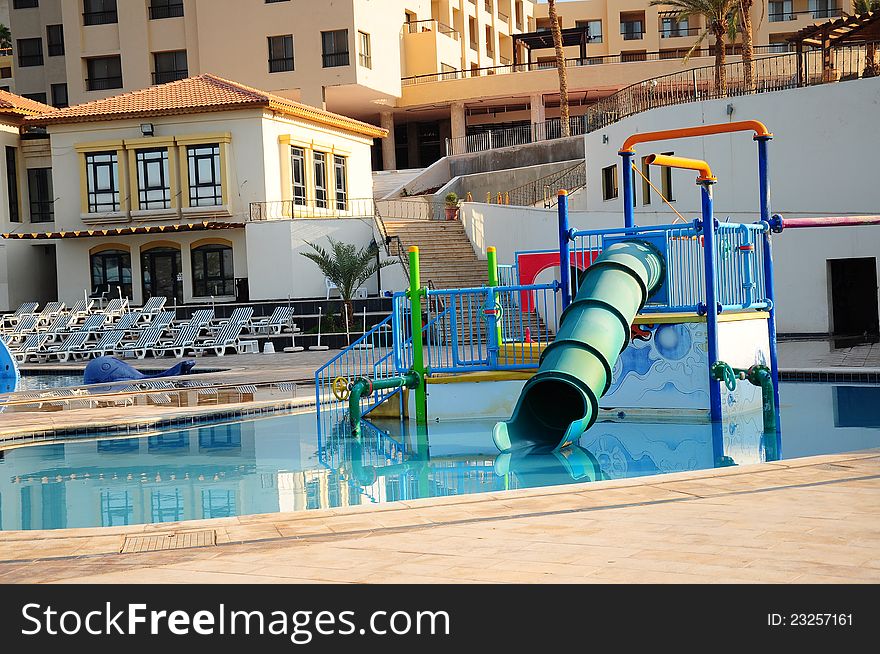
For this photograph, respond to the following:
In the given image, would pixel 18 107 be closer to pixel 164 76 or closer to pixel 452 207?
pixel 164 76

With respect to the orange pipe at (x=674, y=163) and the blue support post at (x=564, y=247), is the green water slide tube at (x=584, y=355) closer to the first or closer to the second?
the blue support post at (x=564, y=247)

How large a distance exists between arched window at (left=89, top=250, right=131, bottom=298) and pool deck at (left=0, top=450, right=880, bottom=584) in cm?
2994

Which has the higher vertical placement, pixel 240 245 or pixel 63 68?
pixel 63 68

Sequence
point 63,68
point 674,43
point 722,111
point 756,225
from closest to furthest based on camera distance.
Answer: point 756,225
point 722,111
point 63,68
point 674,43

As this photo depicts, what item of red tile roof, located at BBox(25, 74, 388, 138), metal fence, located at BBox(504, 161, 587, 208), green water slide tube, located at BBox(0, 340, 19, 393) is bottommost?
green water slide tube, located at BBox(0, 340, 19, 393)

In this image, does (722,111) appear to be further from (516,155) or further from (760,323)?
(516,155)

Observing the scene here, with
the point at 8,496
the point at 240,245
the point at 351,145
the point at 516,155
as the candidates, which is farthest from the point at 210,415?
the point at 516,155

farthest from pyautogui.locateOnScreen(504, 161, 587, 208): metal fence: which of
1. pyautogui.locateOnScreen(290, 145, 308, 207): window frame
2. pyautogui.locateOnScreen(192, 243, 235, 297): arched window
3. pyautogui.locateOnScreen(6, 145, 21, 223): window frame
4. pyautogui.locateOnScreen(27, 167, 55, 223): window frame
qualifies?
pyautogui.locateOnScreen(6, 145, 21, 223): window frame

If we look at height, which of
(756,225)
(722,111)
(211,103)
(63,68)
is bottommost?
(756,225)

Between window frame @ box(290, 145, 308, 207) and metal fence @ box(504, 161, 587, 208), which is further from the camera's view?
metal fence @ box(504, 161, 587, 208)

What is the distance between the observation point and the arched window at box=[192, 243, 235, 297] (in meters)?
35.2

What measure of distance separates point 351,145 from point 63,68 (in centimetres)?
2097

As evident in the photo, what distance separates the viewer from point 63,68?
2078 inches

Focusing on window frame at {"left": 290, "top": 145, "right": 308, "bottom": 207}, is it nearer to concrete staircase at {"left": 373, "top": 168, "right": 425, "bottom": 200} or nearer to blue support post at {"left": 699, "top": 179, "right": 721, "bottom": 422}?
concrete staircase at {"left": 373, "top": 168, "right": 425, "bottom": 200}
